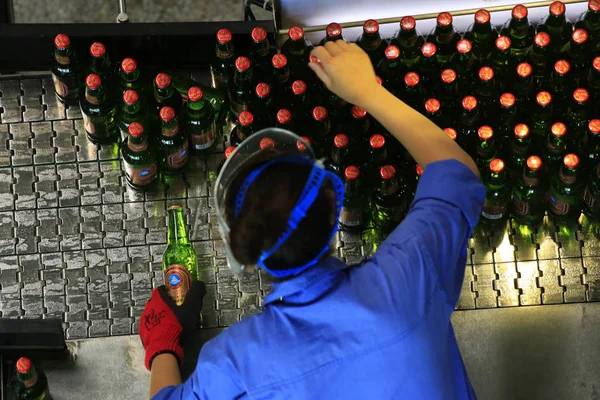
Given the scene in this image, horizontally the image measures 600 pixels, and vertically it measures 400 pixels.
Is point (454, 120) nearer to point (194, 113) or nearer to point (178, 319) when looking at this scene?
point (194, 113)

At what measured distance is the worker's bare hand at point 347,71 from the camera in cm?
122

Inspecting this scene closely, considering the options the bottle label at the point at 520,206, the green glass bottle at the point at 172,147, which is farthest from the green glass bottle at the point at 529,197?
the green glass bottle at the point at 172,147

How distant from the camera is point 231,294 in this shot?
159 cm

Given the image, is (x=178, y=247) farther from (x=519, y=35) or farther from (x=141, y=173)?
(x=519, y=35)

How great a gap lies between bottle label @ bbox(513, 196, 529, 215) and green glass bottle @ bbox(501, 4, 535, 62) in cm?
29

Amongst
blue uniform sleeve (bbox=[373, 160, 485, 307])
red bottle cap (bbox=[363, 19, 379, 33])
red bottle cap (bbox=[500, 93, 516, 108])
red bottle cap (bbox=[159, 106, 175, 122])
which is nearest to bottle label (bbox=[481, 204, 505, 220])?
red bottle cap (bbox=[500, 93, 516, 108])

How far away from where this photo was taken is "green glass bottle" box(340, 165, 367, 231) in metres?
1.55

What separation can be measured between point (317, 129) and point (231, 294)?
38 centimetres

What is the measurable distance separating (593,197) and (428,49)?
446 mm

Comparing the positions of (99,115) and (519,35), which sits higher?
(519,35)

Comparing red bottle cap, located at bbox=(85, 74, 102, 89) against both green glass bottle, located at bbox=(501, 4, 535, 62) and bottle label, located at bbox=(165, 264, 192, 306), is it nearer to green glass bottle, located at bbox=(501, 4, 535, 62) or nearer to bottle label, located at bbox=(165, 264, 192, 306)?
bottle label, located at bbox=(165, 264, 192, 306)

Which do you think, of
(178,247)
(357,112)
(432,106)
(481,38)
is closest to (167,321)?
(178,247)

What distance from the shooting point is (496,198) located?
1.59 metres

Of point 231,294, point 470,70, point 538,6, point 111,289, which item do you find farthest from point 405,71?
point 111,289
